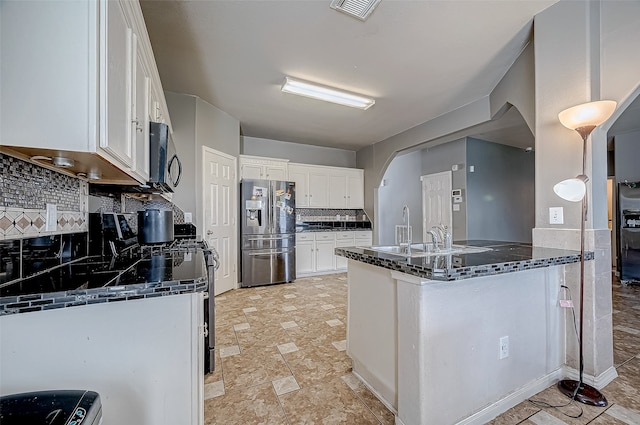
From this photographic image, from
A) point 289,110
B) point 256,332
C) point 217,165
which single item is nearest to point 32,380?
point 256,332

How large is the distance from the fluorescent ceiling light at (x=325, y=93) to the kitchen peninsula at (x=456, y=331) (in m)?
2.09

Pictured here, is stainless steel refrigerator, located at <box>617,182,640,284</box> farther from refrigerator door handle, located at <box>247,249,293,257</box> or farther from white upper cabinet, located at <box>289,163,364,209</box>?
refrigerator door handle, located at <box>247,249,293,257</box>

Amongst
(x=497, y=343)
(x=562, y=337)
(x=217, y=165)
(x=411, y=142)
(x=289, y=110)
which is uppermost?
(x=289, y=110)

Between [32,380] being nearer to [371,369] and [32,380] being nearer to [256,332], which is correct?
[371,369]

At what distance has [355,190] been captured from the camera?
19.0 feet

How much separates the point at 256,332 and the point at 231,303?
1.01 m

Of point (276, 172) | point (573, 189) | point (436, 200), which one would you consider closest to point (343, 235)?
point (276, 172)

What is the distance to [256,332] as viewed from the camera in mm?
2594

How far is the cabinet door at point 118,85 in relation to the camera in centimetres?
97

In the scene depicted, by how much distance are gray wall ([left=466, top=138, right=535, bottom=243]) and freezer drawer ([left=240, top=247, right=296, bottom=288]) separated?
337 centimetres

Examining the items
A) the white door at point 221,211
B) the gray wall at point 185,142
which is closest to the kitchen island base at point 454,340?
the white door at point 221,211

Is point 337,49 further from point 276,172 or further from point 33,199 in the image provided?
point 276,172

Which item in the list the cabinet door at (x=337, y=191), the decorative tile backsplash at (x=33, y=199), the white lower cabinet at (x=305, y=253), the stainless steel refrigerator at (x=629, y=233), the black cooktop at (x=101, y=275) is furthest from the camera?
the cabinet door at (x=337, y=191)

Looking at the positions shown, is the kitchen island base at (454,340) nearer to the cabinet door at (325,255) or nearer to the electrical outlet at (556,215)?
the electrical outlet at (556,215)
